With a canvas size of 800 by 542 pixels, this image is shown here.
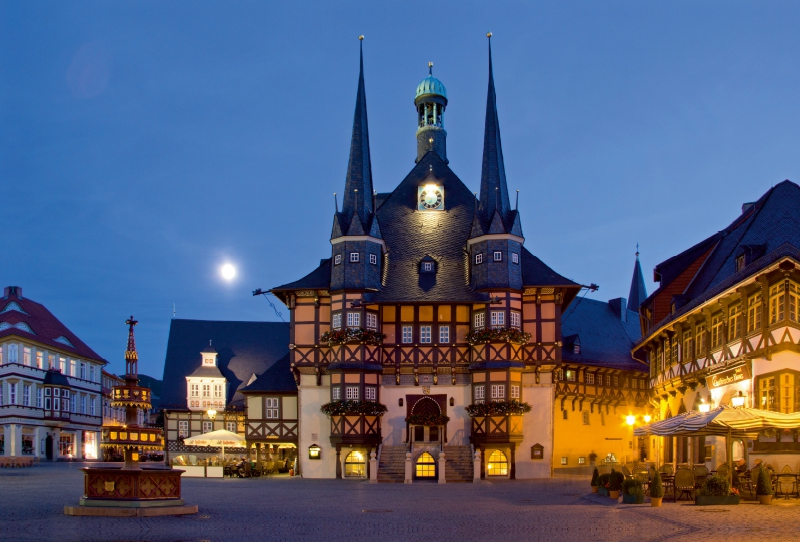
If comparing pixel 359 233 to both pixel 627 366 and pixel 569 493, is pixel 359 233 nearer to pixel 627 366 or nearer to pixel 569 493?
pixel 569 493

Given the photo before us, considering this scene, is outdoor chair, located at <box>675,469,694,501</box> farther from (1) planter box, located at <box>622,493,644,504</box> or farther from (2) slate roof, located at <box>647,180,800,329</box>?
(2) slate roof, located at <box>647,180,800,329</box>

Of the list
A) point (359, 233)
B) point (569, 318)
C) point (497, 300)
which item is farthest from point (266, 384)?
point (569, 318)

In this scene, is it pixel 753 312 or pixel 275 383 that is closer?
pixel 753 312

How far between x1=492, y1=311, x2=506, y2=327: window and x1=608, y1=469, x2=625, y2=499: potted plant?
17.3 m

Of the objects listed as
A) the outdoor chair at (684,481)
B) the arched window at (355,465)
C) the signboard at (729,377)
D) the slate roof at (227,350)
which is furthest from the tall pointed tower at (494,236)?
the slate roof at (227,350)

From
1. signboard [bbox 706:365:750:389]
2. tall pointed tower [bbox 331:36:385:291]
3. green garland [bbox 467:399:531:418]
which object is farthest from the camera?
tall pointed tower [bbox 331:36:385:291]

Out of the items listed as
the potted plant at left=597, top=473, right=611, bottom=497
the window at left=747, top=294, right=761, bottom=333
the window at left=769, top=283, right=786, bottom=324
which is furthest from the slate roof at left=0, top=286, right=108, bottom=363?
the window at left=769, top=283, right=786, bottom=324

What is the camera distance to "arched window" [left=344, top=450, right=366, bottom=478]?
4609cm

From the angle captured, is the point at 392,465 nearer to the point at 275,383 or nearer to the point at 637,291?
the point at 275,383

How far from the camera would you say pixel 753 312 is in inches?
1134

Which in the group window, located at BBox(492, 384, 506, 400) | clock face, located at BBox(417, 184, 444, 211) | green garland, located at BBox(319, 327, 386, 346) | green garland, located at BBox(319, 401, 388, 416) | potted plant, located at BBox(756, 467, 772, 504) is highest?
clock face, located at BBox(417, 184, 444, 211)

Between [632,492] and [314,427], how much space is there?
24.0 metres

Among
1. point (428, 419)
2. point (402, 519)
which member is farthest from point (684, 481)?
point (428, 419)

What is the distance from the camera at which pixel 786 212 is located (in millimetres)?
32406
